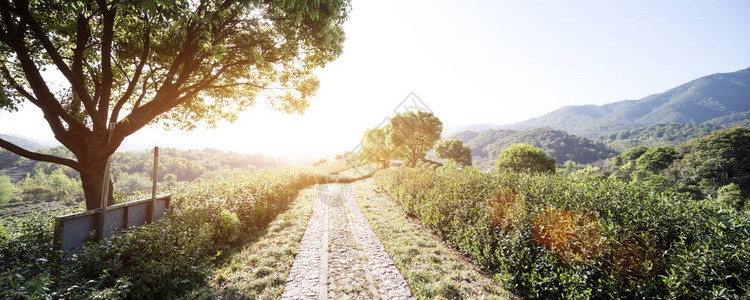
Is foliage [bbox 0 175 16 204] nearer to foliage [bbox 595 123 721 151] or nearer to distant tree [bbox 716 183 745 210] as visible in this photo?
distant tree [bbox 716 183 745 210]

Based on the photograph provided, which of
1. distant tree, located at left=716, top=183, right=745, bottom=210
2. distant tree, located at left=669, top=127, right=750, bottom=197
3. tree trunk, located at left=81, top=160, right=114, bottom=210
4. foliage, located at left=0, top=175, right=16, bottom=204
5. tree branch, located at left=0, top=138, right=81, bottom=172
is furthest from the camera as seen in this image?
foliage, located at left=0, top=175, right=16, bottom=204

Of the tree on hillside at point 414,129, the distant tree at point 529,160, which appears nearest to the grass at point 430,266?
the tree on hillside at point 414,129

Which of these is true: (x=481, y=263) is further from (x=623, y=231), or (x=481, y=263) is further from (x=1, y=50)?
(x=1, y=50)

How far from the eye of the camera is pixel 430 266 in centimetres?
639

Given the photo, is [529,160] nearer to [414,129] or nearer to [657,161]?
[414,129]

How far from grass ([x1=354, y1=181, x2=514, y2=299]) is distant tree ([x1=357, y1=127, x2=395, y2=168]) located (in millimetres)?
28220

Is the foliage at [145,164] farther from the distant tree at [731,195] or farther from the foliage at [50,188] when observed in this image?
the distant tree at [731,195]

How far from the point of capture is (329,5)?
6855 millimetres

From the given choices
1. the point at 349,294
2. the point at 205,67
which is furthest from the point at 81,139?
the point at 349,294

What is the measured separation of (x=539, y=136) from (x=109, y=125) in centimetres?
22547

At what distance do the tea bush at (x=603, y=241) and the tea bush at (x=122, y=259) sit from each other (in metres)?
7.28

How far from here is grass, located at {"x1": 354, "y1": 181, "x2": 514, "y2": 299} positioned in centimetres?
531

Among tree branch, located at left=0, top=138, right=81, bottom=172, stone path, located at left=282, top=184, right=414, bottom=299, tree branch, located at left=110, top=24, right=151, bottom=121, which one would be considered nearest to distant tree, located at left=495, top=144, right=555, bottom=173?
stone path, located at left=282, top=184, right=414, bottom=299

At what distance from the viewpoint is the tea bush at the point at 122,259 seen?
3514mm
